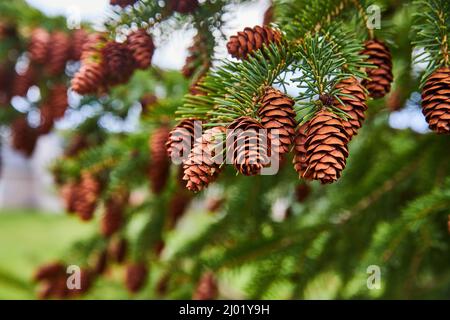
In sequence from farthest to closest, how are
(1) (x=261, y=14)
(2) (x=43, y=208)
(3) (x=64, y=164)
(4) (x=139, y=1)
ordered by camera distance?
(2) (x=43, y=208)
(3) (x=64, y=164)
(1) (x=261, y=14)
(4) (x=139, y=1)

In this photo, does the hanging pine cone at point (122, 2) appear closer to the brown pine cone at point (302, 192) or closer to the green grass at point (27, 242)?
the brown pine cone at point (302, 192)

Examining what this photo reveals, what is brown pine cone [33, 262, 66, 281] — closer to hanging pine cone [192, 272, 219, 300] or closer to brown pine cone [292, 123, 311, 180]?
hanging pine cone [192, 272, 219, 300]

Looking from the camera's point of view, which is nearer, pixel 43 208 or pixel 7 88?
pixel 7 88

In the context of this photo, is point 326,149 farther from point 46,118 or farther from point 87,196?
point 46,118

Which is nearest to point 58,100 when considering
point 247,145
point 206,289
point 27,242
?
point 206,289

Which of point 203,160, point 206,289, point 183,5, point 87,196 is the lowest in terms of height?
point 206,289
